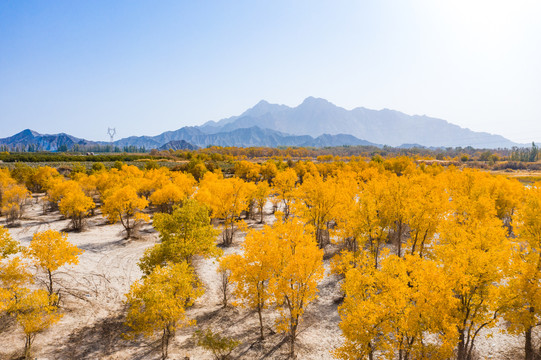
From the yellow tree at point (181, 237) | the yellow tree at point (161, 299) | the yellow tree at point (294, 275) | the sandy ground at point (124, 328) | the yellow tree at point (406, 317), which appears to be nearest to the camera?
the yellow tree at point (406, 317)

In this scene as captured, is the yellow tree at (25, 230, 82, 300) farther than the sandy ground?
Yes

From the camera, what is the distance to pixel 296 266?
22.5m

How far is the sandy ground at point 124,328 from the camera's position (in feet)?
76.9

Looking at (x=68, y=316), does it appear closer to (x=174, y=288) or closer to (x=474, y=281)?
(x=174, y=288)

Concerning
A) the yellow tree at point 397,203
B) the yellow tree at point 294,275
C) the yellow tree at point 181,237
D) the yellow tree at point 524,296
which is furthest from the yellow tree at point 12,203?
the yellow tree at point 524,296

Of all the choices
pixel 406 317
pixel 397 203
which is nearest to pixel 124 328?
pixel 406 317

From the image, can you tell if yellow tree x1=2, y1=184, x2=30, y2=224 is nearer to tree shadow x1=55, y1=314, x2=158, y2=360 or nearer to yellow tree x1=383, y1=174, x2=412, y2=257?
tree shadow x1=55, y1=314, x2=158, y2=360

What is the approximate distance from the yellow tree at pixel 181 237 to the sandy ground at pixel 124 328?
20.4ft

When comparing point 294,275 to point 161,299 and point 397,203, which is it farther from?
point 397,203

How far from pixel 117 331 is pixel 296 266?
1876 cm

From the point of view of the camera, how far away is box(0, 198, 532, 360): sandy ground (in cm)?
2345

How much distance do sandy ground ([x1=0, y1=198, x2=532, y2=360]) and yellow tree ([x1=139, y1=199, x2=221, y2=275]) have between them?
6208 mm

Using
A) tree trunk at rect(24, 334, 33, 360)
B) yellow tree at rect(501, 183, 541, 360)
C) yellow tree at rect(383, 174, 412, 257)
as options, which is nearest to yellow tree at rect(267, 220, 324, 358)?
yellow tree at rect(501, 183, 541, 360)

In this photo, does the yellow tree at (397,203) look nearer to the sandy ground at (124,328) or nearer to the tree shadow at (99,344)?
the sandy ground at (124,328)
